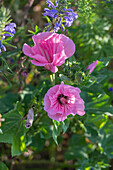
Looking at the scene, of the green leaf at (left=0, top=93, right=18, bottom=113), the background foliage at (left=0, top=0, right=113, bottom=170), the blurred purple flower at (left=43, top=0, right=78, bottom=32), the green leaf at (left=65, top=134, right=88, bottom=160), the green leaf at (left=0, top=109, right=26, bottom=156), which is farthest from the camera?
the green leaf at (left=65, top=134, right=88, bottom=160)

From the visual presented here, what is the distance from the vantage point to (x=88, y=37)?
2027mm

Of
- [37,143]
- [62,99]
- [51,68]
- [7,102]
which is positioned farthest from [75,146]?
[51,68]

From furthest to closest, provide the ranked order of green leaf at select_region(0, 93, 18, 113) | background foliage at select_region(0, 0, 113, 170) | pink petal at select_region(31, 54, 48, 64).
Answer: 1. green leaf at select_region(0, 93, 18, 113)
2. background foliage at select_region(0, 0, 113, 170)
3. pink petal at select_region(31, 54, 48, 64)

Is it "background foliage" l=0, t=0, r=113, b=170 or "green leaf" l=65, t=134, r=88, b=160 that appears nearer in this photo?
"background foliage" l=0, t=0, r=113, b=170

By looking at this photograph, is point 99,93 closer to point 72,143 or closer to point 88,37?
point 88,37

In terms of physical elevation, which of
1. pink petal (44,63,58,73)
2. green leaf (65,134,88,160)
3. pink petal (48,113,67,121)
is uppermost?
pink petal (44,63,58,73)

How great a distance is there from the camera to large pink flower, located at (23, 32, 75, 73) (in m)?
1.10

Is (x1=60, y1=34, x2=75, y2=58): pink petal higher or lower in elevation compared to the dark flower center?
higher

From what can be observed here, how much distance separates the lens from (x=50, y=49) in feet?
3.78

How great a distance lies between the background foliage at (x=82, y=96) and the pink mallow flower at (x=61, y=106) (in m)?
0.10

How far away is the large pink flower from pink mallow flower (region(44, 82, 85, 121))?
10cm

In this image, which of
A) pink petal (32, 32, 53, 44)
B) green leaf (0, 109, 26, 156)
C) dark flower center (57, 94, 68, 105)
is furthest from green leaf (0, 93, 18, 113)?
pink petal (32, 32, 53, 44)

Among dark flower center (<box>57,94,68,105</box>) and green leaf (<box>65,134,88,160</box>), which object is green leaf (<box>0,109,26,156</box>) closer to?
dark flower center (<box>57,94,68,105</box>)

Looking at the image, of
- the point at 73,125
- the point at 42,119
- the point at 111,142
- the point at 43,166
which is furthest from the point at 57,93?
the point at 43,166
